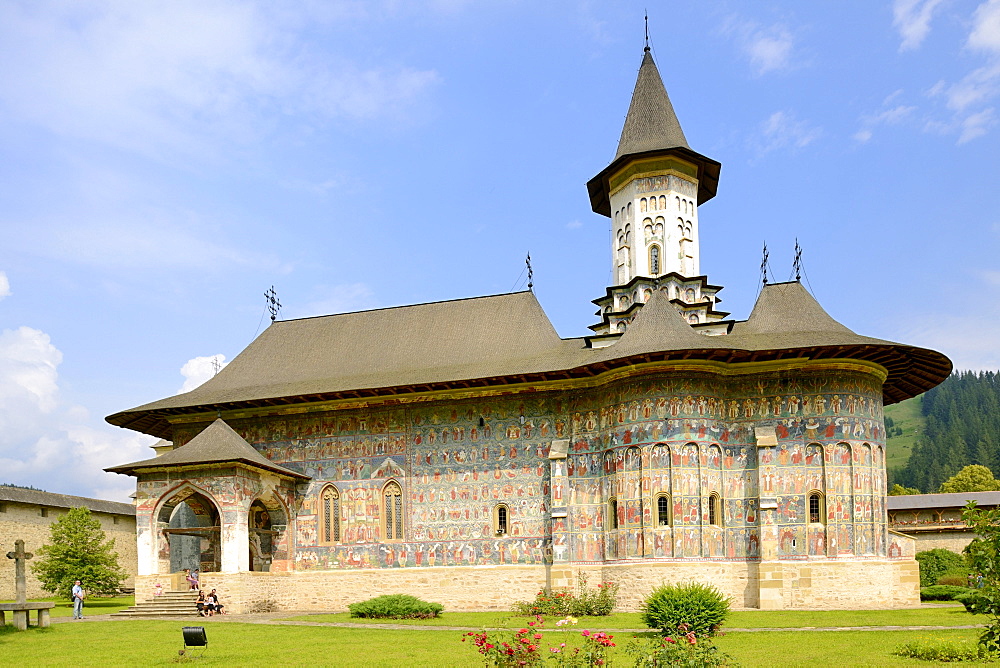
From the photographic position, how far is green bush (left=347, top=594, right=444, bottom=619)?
20.3 metres

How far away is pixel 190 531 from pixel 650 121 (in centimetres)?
1826

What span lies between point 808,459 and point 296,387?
1395 cm

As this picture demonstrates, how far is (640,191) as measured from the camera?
90.8 feet

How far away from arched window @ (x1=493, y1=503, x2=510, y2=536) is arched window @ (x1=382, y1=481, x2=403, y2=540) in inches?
107

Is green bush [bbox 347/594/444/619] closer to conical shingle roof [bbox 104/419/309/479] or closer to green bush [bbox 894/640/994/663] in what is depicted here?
conical shingle roof [bbox 104/419/309/479]

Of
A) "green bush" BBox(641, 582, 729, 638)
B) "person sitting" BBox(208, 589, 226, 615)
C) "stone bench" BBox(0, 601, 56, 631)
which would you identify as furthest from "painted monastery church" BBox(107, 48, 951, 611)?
"green bush" BBox(641, 582, 729, 638)

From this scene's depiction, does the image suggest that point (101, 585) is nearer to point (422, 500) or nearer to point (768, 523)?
point (422, 500)

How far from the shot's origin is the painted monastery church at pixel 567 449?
2133 cm

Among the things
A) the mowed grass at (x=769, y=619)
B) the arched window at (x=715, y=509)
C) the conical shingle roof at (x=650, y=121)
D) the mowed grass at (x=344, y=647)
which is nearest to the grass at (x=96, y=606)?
the mowed grass at (x=344, y=647)

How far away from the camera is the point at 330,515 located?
82.1ft

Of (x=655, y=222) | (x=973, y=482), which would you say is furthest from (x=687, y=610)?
(x=973, y=482)

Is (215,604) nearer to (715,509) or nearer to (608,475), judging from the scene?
(608,475)

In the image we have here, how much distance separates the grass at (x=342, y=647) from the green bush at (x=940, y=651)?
275mm

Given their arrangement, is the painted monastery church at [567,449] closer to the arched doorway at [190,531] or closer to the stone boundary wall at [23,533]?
the arched doorway at [190,531]
